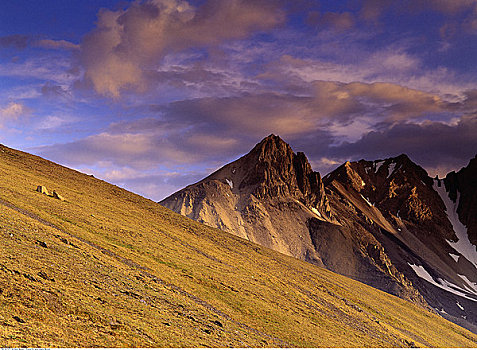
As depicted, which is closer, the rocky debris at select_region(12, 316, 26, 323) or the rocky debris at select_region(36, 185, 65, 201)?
the rocky debris at select_region(12, 316, 26, 323)

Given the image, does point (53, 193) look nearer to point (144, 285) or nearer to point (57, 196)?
point (57, 196)

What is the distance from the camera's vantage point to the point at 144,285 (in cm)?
3294

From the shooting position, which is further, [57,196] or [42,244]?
[57,196]

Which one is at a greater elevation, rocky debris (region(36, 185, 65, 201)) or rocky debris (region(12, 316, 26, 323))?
rocky debris (region(36, 185, 65, 201))

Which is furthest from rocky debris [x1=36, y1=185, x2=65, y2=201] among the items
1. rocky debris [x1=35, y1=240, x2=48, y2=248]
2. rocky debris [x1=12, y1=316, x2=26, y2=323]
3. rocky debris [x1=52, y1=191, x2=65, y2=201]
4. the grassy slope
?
rocky debris [x1=12, y1=316, x2=26, y2=323]

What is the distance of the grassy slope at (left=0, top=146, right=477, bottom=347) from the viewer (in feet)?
73.7

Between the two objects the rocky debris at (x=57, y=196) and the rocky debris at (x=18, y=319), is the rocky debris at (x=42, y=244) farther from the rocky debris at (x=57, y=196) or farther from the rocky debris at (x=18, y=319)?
the rocky debris at (x=57, y=196)

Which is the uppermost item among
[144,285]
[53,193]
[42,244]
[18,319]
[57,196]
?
[53,193]

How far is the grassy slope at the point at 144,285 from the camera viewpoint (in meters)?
22.5

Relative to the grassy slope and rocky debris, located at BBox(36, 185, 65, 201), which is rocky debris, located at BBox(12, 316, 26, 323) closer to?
the grassy slope

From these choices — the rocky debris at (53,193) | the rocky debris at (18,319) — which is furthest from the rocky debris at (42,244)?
the rocky debris at (53,193)

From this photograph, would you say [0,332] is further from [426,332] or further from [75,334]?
[426,332]

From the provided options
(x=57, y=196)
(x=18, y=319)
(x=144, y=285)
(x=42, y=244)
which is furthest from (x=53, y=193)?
(x=18, y=319)

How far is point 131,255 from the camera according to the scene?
41594 millimetres
